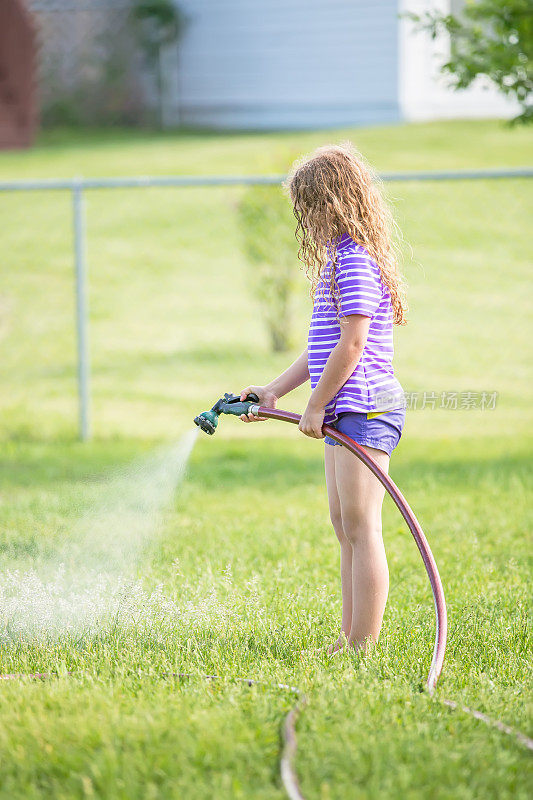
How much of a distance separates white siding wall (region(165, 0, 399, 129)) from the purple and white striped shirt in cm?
1456

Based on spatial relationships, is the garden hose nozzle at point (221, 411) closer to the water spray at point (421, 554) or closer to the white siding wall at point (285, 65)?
the water spray at point (421, 554)

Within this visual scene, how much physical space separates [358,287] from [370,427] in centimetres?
43

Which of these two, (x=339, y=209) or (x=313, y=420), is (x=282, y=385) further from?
(x=339, y=209)

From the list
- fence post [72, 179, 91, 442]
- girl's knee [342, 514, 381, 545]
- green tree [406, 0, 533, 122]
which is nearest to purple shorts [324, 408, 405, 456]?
girl's knee [342, 514, 381, 545]

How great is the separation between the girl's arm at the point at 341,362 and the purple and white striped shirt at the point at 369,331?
0.04 m

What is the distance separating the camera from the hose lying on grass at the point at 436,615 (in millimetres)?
2156

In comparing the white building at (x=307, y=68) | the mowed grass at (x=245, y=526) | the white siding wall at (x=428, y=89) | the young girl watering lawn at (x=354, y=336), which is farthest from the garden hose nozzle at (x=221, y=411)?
the white building at (x=307, y=68)

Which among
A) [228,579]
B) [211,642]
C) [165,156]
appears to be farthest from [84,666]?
[165,156]

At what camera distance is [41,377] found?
28.6ft

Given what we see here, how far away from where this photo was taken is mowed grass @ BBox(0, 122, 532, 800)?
2.18 meters

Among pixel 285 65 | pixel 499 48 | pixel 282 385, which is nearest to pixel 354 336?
pixel 282 385

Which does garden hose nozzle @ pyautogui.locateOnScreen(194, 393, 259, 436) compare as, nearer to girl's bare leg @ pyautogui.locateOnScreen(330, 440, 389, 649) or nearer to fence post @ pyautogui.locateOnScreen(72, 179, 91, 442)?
girl's bare leg @ pyautogui.locateOnScreen(330, 440, 389, 649)

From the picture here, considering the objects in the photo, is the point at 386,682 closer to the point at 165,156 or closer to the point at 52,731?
the point at 52,731

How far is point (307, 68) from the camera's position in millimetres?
17328
